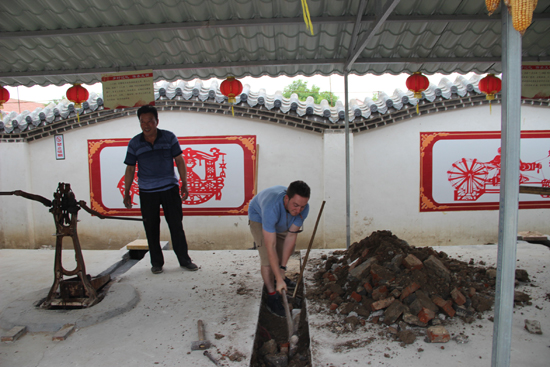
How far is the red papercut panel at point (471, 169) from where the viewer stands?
6148mm

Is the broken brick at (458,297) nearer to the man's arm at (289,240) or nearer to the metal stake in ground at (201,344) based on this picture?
the man's arm at (289,240)

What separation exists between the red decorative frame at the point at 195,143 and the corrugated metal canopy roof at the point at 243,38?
210 cm

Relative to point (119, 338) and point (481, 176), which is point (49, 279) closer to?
point (119, 338)

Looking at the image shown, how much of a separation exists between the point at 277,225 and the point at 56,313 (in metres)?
1.80

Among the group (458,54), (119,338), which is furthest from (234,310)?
(458,54)

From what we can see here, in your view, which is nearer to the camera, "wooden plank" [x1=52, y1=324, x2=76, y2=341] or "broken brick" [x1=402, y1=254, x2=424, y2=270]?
"wooden plank" [x1=52, y1=324, x2=76, y2=341]

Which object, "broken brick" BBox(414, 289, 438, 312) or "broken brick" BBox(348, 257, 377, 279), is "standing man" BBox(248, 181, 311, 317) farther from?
"broken brick" BBox(414, 289, 438, 312)

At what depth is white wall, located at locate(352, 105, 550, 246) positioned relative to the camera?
618 centimetres

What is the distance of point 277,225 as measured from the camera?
2.97 m

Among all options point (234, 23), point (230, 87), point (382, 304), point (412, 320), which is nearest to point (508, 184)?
point (412, 320)

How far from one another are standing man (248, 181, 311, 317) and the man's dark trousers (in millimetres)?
881

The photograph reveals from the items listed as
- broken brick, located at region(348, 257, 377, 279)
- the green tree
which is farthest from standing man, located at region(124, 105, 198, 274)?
the green tree

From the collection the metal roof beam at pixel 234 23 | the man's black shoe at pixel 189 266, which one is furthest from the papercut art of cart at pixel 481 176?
the man's black shoe at pixel 189 266

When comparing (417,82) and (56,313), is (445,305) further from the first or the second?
(56,313)
